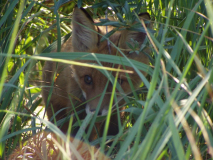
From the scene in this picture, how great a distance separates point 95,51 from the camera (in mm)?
2930

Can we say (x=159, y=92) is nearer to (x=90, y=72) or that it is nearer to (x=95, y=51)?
(x=90, y=72)

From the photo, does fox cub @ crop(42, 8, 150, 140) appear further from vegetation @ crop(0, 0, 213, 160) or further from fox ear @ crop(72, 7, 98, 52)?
vegetation @ crop(0, 0, 213, 160)

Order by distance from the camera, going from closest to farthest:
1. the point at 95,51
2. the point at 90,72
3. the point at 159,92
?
1. the point at 159,92
2. the point at 90,72
3. the point at 95,51

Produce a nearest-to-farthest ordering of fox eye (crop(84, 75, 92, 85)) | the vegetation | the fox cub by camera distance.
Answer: the vegetation → the fox cub → fox eye (crop(84, 75, 92, 85))

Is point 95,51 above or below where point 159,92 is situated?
above

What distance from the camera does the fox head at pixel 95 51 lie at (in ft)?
8.78

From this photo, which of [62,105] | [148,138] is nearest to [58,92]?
[62,105]

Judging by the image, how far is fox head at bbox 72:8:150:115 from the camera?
8.78 ft

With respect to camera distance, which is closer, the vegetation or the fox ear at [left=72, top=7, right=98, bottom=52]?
the vegetation

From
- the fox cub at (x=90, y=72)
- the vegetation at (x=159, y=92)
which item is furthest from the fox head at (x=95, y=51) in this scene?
the vegetation at (x=159, y=92)

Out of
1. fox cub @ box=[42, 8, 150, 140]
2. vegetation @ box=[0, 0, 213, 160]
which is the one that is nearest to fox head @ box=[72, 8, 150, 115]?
fox cub @ box=[42, 8, 150, 140]

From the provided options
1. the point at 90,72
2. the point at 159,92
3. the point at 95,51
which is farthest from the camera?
the point at 95,51

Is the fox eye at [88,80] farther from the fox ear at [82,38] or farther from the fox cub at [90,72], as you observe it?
the fox ear at [82,38]

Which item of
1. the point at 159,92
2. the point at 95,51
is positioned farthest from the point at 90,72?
the point at 159,92
